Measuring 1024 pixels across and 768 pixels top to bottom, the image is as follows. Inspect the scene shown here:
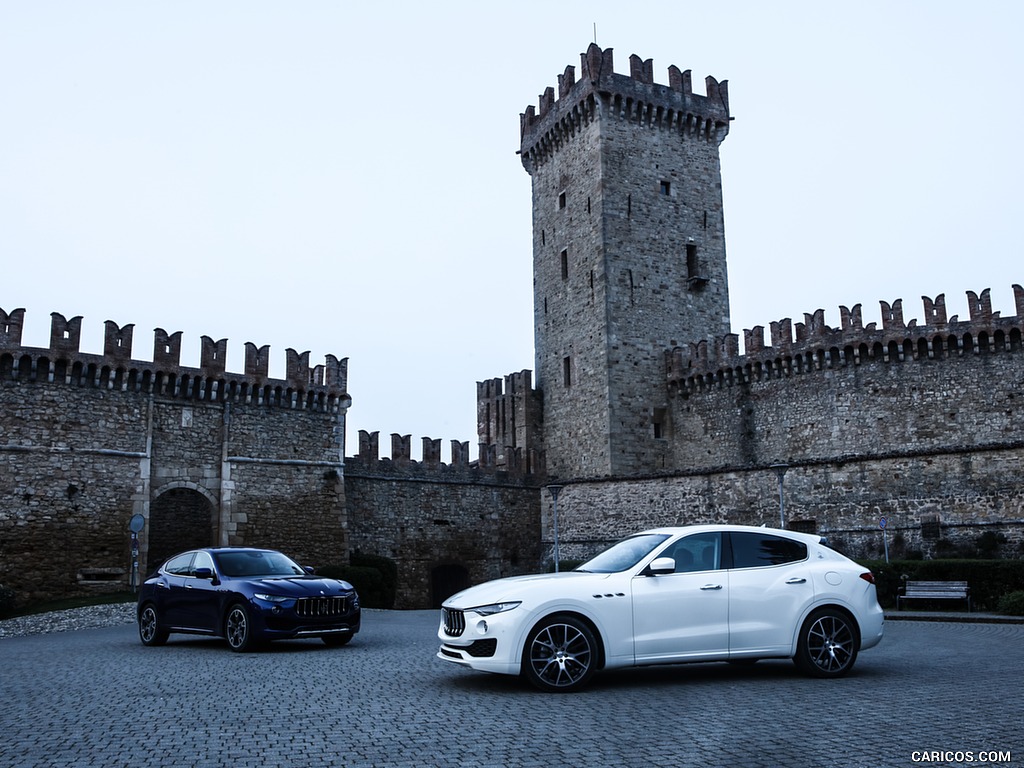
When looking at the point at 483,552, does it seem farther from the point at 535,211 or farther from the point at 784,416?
the point at 535,211

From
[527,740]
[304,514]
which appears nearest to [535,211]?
[304,514]

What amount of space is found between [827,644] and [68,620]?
16.2 m

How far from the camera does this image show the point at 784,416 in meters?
33.3

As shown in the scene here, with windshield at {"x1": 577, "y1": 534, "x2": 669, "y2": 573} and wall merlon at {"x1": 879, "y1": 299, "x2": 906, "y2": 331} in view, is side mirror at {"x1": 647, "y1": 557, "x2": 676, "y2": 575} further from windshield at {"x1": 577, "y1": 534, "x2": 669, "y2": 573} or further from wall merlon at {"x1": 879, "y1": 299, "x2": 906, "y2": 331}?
wall merlon at {"x1": 879, "y1": 299, "x2": 906, "y2": 331}

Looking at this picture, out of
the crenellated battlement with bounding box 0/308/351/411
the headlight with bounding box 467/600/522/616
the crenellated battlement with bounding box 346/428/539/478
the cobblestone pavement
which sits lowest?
the cobblestone pavement

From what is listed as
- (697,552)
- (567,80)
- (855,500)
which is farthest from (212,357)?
(697,552)

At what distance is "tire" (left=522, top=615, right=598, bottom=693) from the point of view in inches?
329

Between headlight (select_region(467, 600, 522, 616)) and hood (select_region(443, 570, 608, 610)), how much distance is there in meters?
0.03

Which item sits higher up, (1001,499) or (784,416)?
(784,416)

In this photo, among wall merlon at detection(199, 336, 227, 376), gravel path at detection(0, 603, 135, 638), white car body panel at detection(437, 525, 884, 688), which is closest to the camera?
white car body panel at detection(437, 525, 884, 688)

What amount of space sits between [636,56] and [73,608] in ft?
98.1

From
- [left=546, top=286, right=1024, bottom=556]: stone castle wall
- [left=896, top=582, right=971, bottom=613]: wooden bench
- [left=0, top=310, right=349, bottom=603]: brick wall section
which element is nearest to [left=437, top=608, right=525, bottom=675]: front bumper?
[left=896, top=582, right=971, bottom=613]: wooden bench

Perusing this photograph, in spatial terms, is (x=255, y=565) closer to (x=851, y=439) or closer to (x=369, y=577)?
(x=369, y=577)

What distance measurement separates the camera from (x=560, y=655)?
27.6ft
